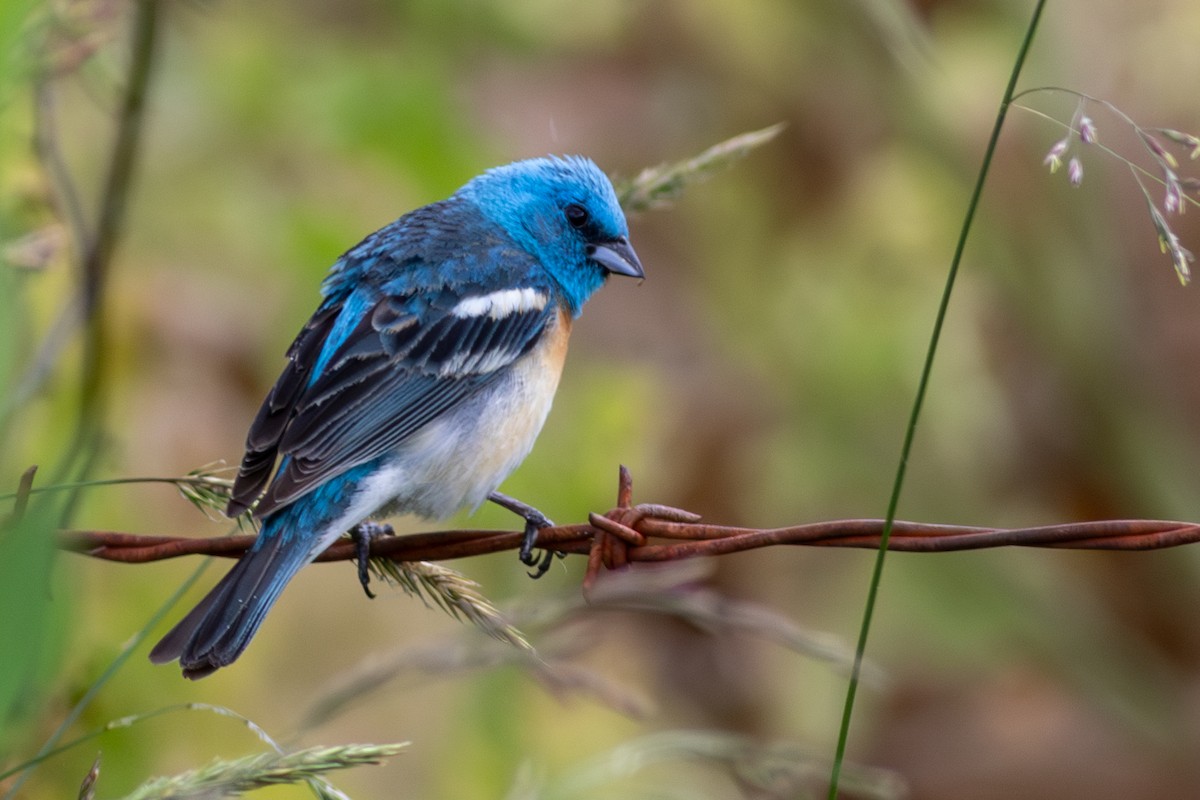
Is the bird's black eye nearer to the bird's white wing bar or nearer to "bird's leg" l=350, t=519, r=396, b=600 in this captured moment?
the bird's white wing bar

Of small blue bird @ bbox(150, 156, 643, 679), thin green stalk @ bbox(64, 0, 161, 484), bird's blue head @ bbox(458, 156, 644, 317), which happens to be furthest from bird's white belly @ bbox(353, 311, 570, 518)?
thin green stalk @ bbox(64, 0, 161, 484)

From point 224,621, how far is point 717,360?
4651mm

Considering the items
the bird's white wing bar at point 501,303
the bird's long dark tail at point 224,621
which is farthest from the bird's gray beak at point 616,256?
the bird's long dark tail at point 224,621

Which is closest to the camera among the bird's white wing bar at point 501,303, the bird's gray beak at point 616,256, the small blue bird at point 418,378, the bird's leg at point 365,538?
the small blue bird at point 418,378

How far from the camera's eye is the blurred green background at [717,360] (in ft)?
13.0

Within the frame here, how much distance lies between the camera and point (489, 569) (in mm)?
4246

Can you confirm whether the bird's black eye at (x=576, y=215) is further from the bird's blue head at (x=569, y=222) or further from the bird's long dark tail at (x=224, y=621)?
the bird's long dark tail at (x=224, y=621)

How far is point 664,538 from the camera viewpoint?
246cm

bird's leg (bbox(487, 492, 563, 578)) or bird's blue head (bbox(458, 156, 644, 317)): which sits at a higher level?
bird's blue head (bbox(458, 156, 644, 317))

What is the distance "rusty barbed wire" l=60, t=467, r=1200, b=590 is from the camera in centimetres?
208

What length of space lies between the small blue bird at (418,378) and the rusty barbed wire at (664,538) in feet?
0.34

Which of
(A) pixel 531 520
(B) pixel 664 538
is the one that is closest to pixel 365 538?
(A) pixel 531 520

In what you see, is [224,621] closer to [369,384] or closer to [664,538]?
[369,384]

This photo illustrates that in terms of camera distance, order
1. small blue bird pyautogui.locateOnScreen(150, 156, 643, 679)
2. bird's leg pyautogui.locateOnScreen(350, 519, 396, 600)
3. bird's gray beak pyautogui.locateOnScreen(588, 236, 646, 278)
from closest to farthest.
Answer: small blue bird pyautogui.locateOnScreen(150, 156, 643, 679) < bird's leg pyautogui.locateOnScreen(350, 519, 396, 600) < bird's gray beak pyautogui.locateOnScreen(588, 236, 646, 278)
